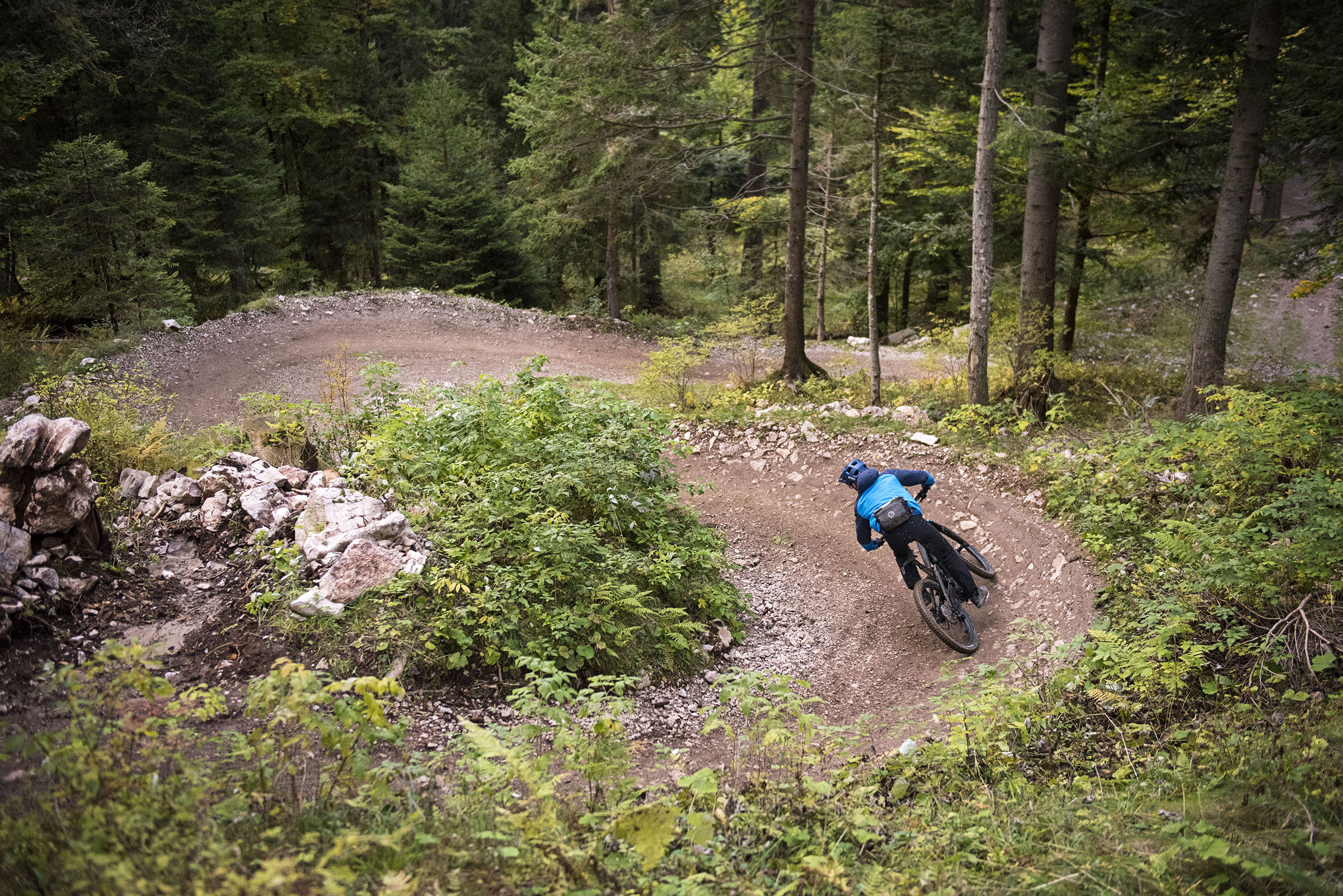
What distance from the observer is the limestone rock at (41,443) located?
16.7 ft

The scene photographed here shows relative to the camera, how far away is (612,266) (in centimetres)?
2070

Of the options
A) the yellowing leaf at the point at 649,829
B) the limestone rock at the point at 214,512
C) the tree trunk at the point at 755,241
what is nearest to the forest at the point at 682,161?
the tree trunk at the point at 755,241

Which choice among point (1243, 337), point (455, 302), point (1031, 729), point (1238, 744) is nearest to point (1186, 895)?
point (1238, 744)

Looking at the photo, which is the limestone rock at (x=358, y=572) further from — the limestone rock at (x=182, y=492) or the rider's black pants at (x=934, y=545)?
the rider's black pants at (x=934, y=545)

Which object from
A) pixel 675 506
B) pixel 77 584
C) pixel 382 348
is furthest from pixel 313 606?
pixel 382 348

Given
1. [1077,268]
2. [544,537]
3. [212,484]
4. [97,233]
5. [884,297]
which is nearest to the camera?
[544,537]

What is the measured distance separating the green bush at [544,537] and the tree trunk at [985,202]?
5632 millimetres

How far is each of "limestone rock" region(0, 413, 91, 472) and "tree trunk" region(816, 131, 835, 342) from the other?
15249mm

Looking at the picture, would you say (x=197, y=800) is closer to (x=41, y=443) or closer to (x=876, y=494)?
(x=41, y=443)

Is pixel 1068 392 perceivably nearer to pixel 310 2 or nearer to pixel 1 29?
pixel 1 29

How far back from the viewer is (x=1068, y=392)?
1275cm

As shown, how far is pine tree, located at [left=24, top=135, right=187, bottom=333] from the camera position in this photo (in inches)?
523

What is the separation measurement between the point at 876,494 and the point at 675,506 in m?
2.35

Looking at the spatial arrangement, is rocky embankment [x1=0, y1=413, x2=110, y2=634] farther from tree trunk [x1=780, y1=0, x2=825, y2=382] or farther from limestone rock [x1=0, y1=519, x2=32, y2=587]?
tree trunk [x1=780, y1=0, x2=825, y2=382]
